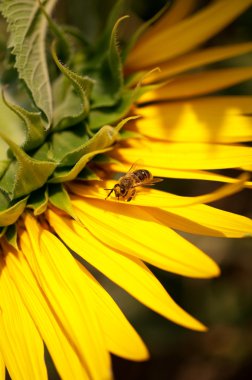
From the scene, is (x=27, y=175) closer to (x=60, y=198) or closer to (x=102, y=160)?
(x=60, y=198)

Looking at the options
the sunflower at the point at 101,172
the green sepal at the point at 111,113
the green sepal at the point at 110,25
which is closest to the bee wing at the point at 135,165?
the sunflower at the point at 101,172

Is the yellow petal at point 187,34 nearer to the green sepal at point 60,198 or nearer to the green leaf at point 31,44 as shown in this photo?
the green leaf at point 31,44

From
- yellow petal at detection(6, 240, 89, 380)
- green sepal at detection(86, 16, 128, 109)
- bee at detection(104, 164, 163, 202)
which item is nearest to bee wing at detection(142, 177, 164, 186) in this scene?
bee at detection(104, 164, 163, 202)

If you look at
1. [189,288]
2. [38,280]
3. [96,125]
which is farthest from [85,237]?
[189,288]

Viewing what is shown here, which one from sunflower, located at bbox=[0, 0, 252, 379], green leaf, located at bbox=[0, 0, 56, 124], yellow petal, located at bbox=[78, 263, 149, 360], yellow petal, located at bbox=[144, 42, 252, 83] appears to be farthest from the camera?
yellow petal, located at bbox=[144, 42, 252, 83]

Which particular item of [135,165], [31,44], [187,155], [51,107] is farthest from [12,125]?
[187,155]

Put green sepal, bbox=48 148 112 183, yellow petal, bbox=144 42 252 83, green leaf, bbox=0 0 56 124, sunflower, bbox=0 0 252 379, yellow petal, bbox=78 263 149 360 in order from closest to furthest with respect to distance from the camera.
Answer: yellow petal, bbox=78 263 149 360 < sunflower, bbox=0 0 252 379 < green sepal, bbox=48 148 112 183 < green leaf, bbox=0 0 56 124 < yellow petal, bbox=144 42 252 83

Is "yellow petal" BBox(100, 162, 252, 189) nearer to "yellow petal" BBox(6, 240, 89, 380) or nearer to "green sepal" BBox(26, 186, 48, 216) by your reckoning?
"green sepal" BBox(26, 186, 48, 216)

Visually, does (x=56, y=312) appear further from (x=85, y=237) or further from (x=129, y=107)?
(x=129, y=107)
